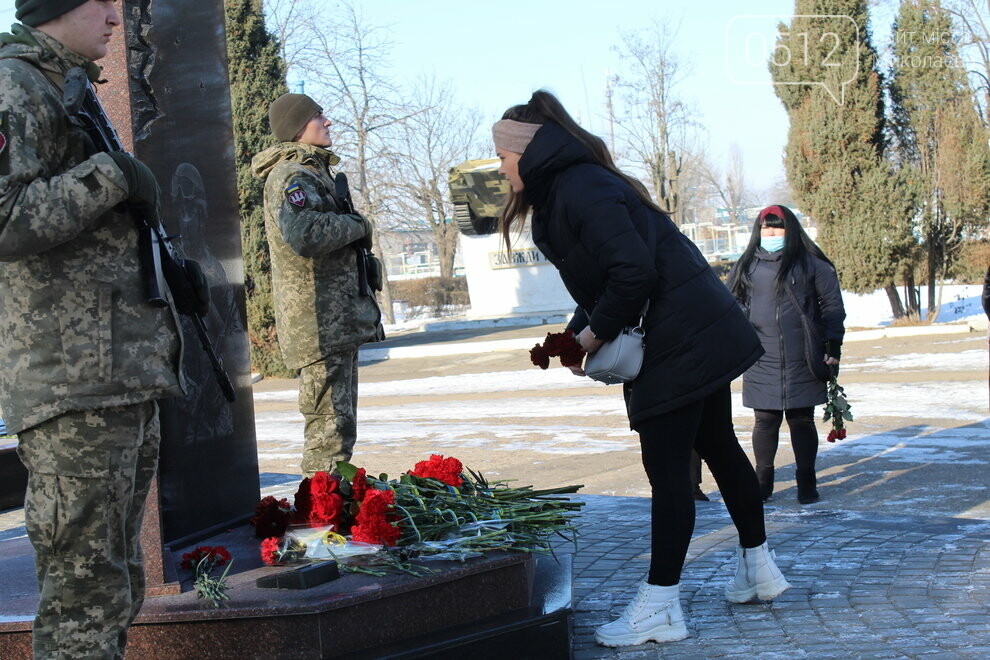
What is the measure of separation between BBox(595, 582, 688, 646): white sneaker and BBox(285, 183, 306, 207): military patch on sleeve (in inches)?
85.3

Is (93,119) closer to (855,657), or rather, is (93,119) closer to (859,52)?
(855,657)

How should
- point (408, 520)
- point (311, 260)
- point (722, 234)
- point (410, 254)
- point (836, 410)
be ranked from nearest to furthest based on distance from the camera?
point (408, 520), point (311, 260), point (836, 410), point (410, 254), point (722, 234)

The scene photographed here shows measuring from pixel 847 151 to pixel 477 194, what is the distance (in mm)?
9036

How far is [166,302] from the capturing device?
3092mm

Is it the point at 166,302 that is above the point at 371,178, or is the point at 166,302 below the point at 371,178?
below

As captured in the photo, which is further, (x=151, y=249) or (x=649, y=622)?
(x=649, y=622)

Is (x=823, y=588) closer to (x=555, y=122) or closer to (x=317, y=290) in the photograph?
(x=555, y=122)

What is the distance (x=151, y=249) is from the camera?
10.0 ft

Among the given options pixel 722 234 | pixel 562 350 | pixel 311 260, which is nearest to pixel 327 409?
pixel 311 260

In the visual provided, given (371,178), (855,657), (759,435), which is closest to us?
(855,657)

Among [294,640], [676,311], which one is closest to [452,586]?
[294,640]

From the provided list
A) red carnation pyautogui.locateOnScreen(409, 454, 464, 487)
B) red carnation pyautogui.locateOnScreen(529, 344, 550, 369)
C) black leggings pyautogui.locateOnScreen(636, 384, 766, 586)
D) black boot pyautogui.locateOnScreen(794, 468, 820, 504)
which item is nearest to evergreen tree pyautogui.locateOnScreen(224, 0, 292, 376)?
black boot pyautogui.locateOnScreen(794, 468, 820, 504)

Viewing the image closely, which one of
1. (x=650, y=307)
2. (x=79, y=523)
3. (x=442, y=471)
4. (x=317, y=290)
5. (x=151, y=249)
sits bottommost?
(x=442, y=471)

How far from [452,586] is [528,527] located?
1.86 ft
